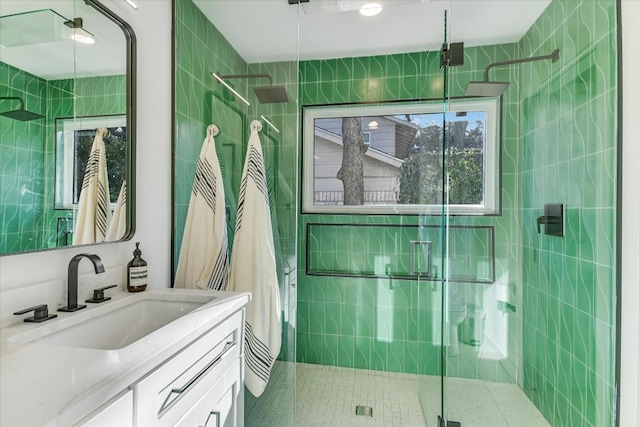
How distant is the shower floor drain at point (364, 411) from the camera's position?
1.87 m

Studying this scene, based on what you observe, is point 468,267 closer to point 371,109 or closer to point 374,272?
point 374,272

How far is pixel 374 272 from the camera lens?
2.33 meters

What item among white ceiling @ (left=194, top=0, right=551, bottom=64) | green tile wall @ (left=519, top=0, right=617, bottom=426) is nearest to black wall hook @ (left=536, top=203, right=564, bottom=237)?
green tile wall @ (left=519, top=0, right=617, bottom=426)

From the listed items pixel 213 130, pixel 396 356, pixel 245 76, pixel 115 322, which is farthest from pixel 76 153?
pixel 396 356

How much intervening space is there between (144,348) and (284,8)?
71.3 inches

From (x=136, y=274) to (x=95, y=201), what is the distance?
320mm

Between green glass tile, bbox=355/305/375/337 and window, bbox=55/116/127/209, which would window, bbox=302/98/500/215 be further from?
Answer: window, bbox=55/116/127/209

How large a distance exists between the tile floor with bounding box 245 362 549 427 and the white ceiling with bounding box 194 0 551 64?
5.85 ft

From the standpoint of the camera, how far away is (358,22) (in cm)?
194

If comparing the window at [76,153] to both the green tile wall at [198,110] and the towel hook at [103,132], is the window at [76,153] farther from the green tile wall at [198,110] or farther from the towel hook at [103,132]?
the green tile wall at [198,110]

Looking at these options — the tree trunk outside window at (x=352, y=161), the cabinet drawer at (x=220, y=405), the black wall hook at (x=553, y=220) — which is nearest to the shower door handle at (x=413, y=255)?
the tree trunk outside window at (x=352, y=161)

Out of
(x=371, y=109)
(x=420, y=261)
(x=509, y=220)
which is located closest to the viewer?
(x=509, y=220)

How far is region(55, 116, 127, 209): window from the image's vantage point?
1.00m

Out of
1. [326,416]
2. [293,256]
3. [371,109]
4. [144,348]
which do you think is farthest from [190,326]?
[371,109]
